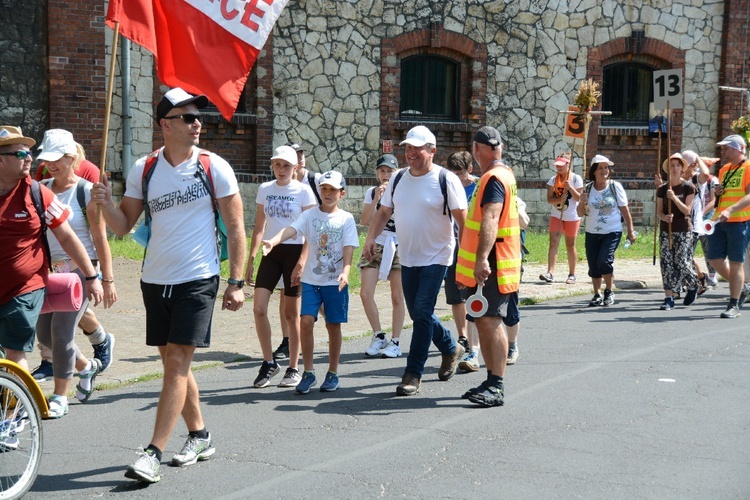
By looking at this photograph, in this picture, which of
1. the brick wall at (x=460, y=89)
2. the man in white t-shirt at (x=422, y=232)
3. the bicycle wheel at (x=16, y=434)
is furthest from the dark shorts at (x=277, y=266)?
the brick wall at (x=460, y=89)

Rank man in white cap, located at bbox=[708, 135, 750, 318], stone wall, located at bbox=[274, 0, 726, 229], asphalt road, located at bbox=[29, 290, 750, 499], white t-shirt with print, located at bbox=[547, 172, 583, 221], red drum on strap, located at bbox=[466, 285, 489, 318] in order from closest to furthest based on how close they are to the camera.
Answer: asphalt road, located at bbox=[29, 290, 750, 499]
red drum on strap, located at bbox=[466, 285, 489, 318]
man in white cap, located at bbox=[708, 135, 750, 318]
white t-shirt with print, located at bbox=[547, 172, 583, 221]
stone wall, located at bbox=[274, 0, 726, 229]

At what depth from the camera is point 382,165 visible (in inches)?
424

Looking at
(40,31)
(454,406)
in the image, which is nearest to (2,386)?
(454,406)

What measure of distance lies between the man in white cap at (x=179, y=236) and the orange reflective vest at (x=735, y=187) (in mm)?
8443

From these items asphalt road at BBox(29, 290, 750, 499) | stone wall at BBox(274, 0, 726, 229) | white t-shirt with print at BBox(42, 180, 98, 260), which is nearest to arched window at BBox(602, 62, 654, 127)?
stone wall at BBox(274, 0, 726, 229)

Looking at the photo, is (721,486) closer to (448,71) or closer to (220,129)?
(220,129)

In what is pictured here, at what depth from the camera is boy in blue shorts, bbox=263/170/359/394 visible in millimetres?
8203

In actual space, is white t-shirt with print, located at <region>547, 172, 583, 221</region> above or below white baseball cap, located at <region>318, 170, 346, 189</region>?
below

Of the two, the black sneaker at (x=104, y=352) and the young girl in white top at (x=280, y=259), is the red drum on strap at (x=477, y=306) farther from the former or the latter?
the black sneaker at (x=104, y=352)

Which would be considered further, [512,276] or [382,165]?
[382,165]

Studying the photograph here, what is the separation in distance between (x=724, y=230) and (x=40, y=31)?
434 inches

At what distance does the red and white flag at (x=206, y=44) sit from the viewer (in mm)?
7141

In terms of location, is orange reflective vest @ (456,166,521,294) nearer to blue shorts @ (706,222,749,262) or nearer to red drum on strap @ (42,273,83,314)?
red drum on strap @ (42,273,83,314)

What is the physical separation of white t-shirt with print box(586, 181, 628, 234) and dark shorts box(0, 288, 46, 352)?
8.57 metres
